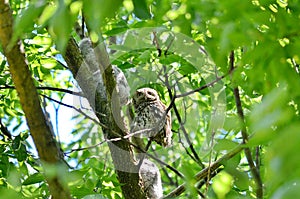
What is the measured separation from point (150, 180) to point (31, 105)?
1.51 metres

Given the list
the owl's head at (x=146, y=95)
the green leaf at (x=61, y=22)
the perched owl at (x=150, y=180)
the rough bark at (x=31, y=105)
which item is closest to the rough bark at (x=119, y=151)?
the perched owl at (x=150, y=180)

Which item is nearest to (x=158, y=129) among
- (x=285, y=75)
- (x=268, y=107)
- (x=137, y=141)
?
(x=137, y=141)

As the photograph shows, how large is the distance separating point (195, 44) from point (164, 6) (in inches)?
42.7

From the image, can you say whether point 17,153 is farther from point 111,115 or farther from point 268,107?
point 268,107

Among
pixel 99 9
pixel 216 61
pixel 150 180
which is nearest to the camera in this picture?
pixel 99 9

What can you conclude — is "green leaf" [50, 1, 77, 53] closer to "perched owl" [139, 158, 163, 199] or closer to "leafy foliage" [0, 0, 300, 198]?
"leafy foliage" [0, 0, 300, 198]

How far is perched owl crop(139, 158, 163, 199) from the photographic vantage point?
101 inches

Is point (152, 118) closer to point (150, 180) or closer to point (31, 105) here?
point (150, 180)

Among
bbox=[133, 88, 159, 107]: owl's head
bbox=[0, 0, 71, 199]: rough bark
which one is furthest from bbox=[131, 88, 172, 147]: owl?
bbox=[0, 0, 71, 199]: rough bark

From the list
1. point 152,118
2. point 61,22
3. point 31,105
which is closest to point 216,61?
point 31,105

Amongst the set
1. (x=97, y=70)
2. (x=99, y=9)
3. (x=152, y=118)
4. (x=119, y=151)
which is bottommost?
(x=99, y=9)

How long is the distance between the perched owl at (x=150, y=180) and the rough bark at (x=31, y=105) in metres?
1.42

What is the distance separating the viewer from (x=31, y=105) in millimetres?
1159

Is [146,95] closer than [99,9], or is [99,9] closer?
[99,9]
